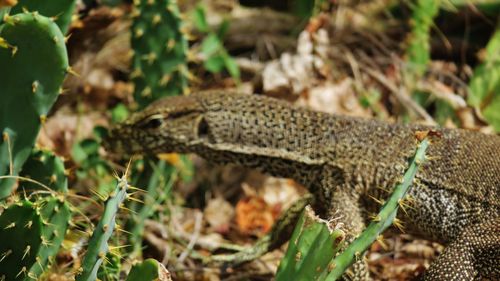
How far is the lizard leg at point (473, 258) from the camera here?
368 cm

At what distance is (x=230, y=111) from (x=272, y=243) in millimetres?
890

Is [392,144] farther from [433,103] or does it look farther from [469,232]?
[433,103]

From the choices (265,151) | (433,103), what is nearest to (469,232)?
(265,151)

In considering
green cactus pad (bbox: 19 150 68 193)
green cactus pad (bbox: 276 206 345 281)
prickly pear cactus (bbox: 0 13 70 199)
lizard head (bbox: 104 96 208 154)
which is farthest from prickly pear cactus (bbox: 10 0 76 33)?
green cactus pad (bbox: 276 206 345 281)

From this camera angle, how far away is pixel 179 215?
18.6ft

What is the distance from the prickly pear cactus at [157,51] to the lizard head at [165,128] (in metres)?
0.41

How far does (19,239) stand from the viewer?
3.48 metres

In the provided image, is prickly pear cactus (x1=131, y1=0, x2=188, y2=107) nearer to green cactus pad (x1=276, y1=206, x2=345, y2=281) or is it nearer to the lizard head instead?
the lizard head

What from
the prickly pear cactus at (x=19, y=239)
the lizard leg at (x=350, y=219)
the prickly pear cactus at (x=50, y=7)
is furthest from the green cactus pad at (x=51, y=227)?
the lizard leg at (x=350, y=219)

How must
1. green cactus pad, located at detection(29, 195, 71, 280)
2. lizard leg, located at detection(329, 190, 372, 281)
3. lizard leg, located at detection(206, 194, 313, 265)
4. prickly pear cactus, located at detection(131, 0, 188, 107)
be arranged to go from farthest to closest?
prickly pear cactus, located at detection(131, 0, 188, 107) → lizard leg, located at detection(206, 194, 313, 265) → lizard leg, located at detection(329, 190, 372, 281) → green cactus pad, located at detection(29, 195, 71, 280)

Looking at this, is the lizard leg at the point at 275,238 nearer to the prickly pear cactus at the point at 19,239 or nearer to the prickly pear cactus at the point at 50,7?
the prickly pear cactus at the point at 19,239

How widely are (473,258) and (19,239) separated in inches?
86.8

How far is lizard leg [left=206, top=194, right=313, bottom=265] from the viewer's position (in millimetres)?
4613

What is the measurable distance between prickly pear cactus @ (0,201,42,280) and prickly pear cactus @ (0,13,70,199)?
608mm
